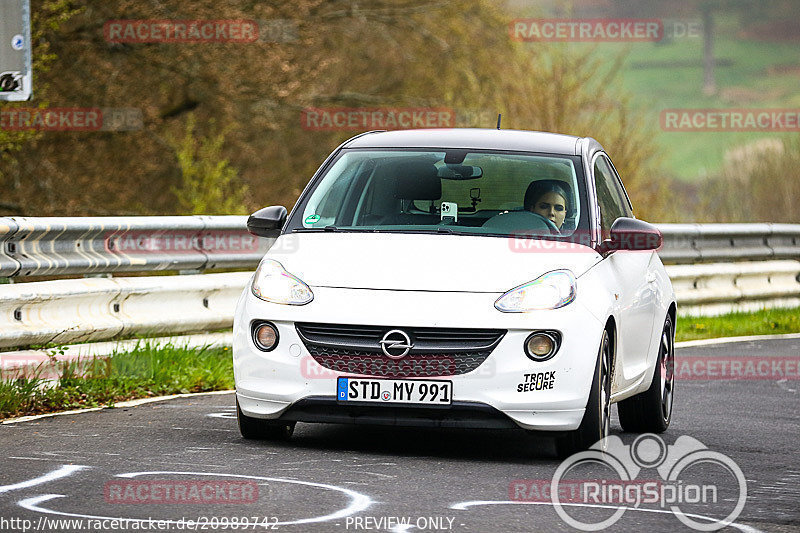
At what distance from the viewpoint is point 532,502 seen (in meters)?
6.32

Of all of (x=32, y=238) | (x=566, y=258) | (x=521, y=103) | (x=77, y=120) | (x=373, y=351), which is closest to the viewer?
(x=373, y=351)

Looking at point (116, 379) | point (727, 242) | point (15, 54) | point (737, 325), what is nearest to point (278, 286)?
point (116, 379)

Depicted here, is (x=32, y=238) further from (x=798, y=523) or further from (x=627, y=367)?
(x=798, y=523)

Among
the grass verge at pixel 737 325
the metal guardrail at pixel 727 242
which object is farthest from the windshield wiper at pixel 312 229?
the metal guardrail at pixel 727 242

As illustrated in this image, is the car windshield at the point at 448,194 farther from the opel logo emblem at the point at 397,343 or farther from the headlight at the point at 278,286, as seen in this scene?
the opel logo emblem at the point at 397,343

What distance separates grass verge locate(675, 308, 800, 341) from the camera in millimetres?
15873

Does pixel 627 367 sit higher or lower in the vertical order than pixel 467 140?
lower

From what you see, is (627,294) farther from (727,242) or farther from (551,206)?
(727,242)

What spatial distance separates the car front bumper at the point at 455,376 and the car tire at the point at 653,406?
1.57 m

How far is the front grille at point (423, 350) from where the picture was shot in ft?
23.8

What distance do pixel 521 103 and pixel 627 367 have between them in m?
20.1

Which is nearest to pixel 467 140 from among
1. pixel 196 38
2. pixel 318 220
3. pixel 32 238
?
pixel 318 220

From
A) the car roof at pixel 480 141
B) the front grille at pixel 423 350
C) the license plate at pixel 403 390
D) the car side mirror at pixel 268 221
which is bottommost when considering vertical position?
the license plate at pixel 403 390

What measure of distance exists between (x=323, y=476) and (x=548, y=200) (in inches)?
93.0
